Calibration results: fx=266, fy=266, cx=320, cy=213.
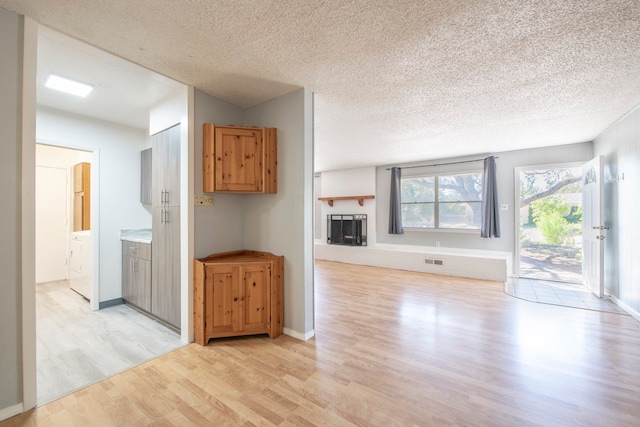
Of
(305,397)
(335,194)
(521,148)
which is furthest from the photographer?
(335,194)

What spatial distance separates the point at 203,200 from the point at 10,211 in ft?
4.10

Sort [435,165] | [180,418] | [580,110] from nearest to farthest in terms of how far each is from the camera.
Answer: [180,418], [580,110], [435,165]

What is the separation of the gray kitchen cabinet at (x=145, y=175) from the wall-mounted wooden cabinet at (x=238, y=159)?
1581 mm

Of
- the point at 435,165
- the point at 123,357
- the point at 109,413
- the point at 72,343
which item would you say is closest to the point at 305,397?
the point at 109,413

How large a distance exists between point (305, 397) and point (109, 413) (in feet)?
3.84

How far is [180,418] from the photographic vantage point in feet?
5.08

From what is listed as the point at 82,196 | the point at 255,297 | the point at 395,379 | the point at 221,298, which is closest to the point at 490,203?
the point at 395,379

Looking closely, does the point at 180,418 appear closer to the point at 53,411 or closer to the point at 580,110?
the point at 53,411

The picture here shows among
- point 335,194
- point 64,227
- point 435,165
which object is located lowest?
point 64,227

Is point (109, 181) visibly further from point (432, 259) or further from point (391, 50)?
point (432, 259)

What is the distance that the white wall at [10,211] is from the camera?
1.53m

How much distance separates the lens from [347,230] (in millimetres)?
6867

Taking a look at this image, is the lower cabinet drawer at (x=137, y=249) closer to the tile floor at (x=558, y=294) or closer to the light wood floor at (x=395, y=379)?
the light wood floor at (x=395, y=379)

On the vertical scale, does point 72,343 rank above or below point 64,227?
below
